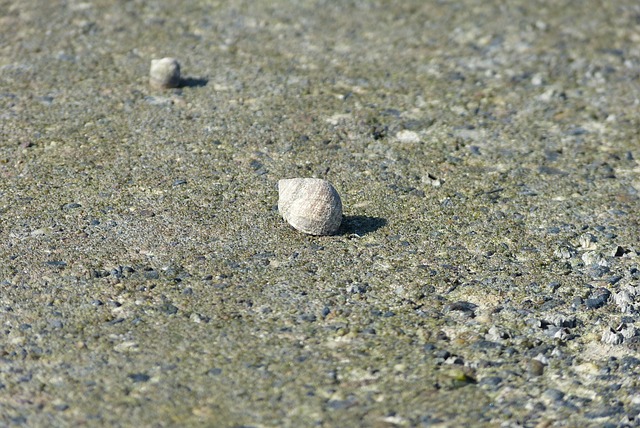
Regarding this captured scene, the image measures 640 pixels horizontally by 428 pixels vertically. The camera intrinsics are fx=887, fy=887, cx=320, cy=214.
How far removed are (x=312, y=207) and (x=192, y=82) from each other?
1.48 m

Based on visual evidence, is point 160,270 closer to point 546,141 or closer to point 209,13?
point 546,141

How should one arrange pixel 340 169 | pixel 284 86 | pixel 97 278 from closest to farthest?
pixel 97 278, pixel 340 169, pixel 284 86

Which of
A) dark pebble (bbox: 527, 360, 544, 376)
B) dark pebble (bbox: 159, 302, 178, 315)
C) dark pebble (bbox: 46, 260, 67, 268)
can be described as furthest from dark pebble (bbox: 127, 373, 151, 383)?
dark pebble (bbox: 527, 360, 544, 376)

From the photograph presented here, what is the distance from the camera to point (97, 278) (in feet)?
9.49

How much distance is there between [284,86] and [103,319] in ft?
6.41

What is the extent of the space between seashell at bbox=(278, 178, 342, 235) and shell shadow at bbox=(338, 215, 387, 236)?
69 mm

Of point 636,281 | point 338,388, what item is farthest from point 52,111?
point 636,281

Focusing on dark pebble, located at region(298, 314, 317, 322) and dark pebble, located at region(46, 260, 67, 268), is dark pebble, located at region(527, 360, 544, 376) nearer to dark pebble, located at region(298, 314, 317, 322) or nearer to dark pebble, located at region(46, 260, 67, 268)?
dark pebble, located at region(298, 314, 317, 322)

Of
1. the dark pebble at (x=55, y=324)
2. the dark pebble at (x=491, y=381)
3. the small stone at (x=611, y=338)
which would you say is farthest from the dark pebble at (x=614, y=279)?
the dark pebble at (x=55, y=324)

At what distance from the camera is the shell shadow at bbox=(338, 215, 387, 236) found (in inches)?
128

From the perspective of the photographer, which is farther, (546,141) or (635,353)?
(546,141)

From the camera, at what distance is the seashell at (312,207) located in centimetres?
313

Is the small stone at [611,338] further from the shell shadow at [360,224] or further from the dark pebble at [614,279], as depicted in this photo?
the shell shadow at [360,224]

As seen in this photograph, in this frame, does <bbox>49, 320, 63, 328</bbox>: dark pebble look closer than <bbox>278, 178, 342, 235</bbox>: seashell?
Yes
